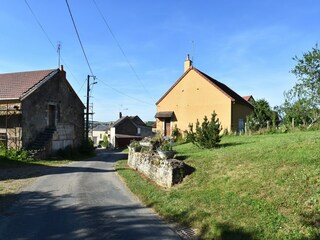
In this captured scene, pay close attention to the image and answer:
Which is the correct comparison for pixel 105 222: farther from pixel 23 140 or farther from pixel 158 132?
pixel 158 132

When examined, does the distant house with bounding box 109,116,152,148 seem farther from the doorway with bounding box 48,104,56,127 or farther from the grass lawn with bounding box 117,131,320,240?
the grass lawn with bounding box 117,131,320,240

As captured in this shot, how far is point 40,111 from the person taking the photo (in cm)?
2670

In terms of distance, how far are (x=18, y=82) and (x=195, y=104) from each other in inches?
627

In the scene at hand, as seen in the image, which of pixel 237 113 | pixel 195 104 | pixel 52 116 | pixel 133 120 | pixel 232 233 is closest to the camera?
pixel 232 233

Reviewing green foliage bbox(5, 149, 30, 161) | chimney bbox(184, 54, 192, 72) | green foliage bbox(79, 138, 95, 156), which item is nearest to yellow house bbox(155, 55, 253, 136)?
chimney bbox(184, 54, 192, 72)

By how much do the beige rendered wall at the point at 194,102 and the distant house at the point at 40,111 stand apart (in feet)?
29.9

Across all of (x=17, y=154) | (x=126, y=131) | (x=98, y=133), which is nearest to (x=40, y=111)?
(x=17, y=154)

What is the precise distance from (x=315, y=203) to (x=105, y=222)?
4.30 m

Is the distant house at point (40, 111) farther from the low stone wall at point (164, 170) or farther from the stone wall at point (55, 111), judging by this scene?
the low stone wall at point (164, 170)

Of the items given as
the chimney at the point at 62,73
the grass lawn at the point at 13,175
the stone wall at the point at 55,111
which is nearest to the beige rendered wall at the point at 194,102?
the stone wall at the point at 55,111

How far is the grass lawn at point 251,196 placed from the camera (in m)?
5.95

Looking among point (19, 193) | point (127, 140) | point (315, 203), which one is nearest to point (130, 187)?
point (19, 193)

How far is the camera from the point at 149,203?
9422 millimetres

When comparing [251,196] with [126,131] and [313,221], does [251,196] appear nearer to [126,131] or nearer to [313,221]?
[313,221]
